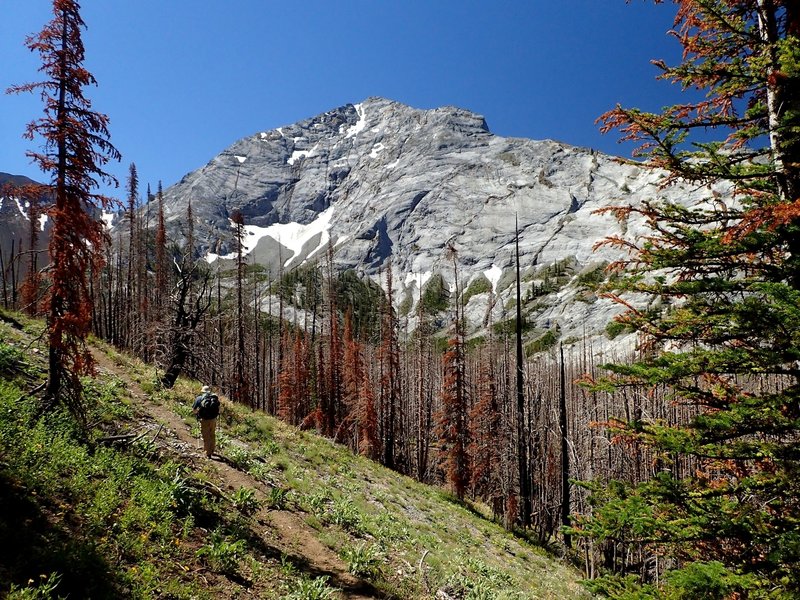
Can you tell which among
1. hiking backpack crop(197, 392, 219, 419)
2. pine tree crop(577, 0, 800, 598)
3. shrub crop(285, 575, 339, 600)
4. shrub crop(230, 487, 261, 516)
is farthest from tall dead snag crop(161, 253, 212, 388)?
pine tree crop(577, 0, 800, 598)

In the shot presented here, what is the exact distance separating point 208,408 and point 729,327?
403 inches

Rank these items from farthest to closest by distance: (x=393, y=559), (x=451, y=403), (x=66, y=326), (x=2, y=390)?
(x=451, y=403)
(x=393, y=559)
(x=66, y=326)
(x=2, y=390)

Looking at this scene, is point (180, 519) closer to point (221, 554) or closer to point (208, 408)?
point (221, 554)

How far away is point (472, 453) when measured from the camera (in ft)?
120

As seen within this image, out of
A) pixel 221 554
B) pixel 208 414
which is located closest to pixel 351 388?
pixel 208 414

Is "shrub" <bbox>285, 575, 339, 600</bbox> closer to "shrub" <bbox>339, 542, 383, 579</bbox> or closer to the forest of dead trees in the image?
"shrub" <bbox>339, 542, 383, 579</bbox>

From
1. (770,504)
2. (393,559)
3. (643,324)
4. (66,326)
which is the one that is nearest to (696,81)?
(643,324)

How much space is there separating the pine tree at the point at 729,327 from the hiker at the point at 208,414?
8.48 m

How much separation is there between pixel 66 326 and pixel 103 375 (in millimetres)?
5678

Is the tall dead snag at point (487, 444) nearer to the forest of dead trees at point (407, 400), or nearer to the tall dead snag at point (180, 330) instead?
the forest of dead trees at point (407, 400)

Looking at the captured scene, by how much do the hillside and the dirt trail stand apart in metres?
0.04

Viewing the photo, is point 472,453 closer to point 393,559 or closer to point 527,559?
point 527,559

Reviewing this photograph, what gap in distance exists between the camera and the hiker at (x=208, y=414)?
1015 centimetres

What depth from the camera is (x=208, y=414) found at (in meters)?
10.2
